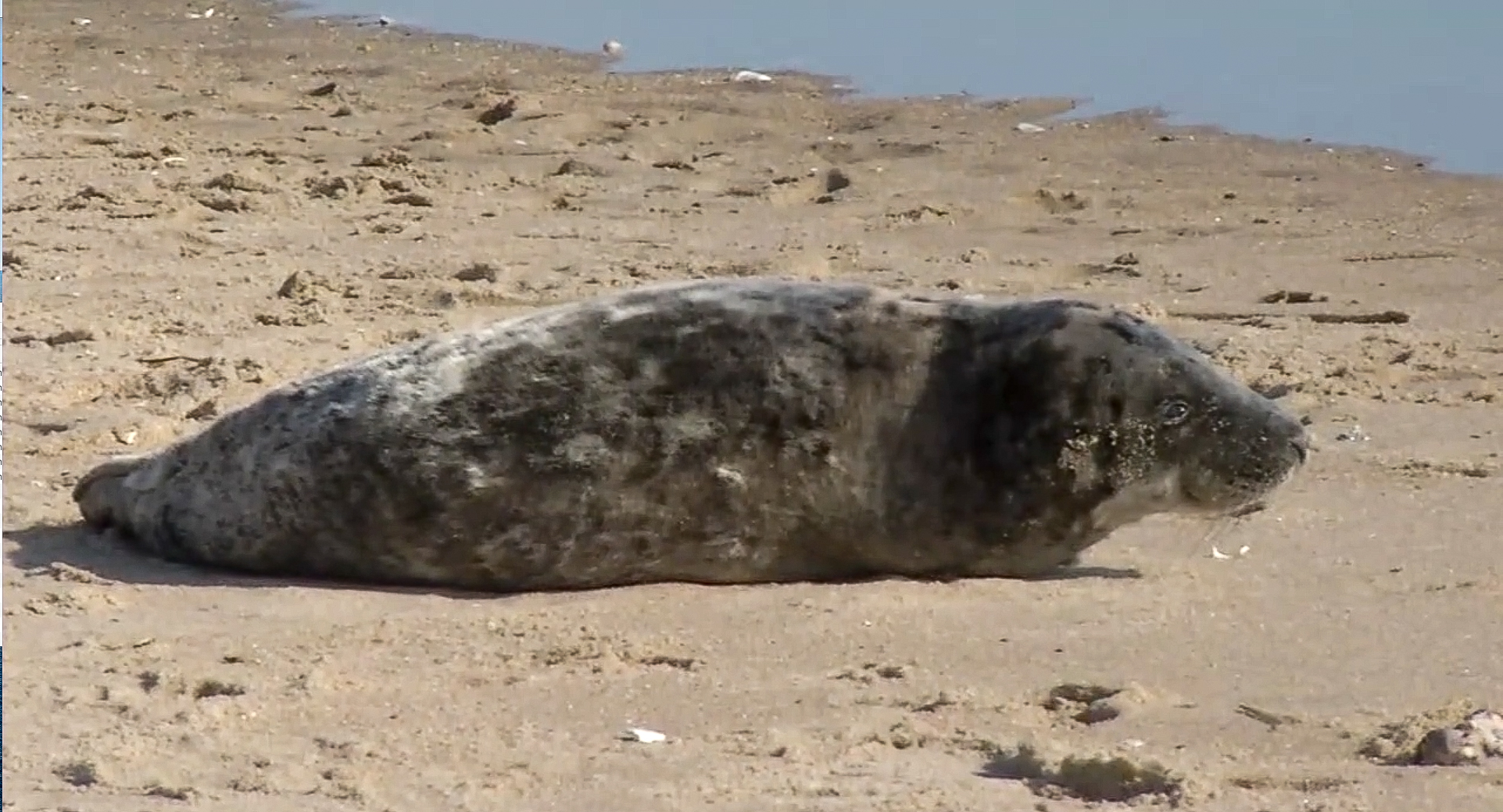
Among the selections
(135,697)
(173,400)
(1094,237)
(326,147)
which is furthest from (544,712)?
(326,147)

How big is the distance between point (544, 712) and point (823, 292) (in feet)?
4.95

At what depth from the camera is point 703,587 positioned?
514 cm

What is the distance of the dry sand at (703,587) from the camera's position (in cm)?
386

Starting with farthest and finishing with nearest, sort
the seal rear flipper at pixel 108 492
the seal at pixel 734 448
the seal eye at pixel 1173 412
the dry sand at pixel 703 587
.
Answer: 1. the seal rear flipper at pixel 108 492
2. the seal eye at pixel 1173 412
3. the seal at pixel 734 448
4. the dry sand at pixel 703 587

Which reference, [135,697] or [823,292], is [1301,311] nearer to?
[823,292]

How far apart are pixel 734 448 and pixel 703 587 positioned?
30 centimetres

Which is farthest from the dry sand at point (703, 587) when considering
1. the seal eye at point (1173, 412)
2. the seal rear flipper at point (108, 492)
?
the seal eye at point (1173, 412)

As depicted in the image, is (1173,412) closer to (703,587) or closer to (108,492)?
(703,587)

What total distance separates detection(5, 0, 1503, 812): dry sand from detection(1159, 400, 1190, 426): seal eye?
329 mm

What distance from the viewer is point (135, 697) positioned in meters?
4.22

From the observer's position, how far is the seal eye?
17.2 feet

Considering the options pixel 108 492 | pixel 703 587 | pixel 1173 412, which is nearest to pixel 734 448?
pixel 703 587

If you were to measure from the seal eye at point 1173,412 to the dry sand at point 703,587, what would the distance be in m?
0.33

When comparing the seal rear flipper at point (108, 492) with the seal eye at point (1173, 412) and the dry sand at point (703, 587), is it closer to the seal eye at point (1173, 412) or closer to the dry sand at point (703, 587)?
the dry sand at point (703, 587)
